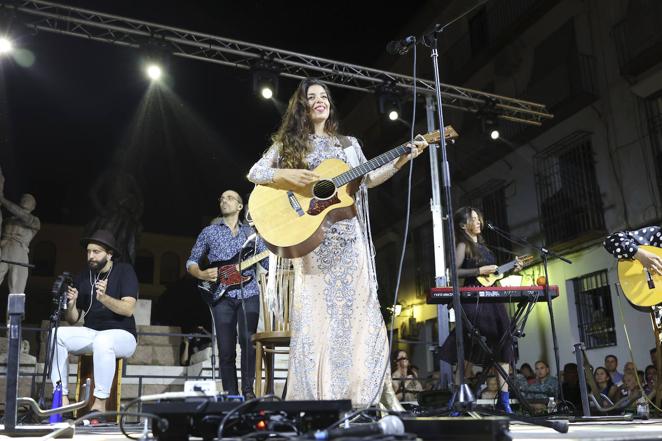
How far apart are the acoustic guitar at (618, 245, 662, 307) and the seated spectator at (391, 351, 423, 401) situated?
4719mm

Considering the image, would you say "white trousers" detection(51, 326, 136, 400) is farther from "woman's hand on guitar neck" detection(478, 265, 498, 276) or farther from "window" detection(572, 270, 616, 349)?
"window" detection(572, 270, 616, 349)

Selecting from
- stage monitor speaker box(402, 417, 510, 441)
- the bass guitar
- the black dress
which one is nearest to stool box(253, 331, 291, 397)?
the bass guitar

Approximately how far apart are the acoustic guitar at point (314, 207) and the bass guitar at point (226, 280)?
1631mm

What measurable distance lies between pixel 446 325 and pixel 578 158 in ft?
25.8

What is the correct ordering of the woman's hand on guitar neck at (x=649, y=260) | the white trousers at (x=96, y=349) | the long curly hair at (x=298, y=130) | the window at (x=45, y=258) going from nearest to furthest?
the long curly hair at (x=298, y=130), the woman's hand on guitar neck at (x=649, y=260), the white trousers at (x=96, y=349), the window at (x=45, y=258)

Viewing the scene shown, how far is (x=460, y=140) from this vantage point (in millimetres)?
18047

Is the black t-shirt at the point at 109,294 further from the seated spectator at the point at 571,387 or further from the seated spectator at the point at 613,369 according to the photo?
the seated spectator at the point at 613,369

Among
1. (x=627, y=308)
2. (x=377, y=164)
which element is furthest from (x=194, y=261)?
(x=627, y=308)

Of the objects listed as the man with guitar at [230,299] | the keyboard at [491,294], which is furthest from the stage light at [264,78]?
the keyboard at [491,294]

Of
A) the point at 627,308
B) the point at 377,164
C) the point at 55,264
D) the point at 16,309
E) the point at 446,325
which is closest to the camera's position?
the point at 16,309

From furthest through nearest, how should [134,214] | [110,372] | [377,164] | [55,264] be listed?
[55,264] < [134,214] < [110,372] < [377,164]

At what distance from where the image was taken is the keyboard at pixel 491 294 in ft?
14.9

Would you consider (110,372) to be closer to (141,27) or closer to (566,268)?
(141,27)

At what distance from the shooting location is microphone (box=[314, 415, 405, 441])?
5.06 feet
